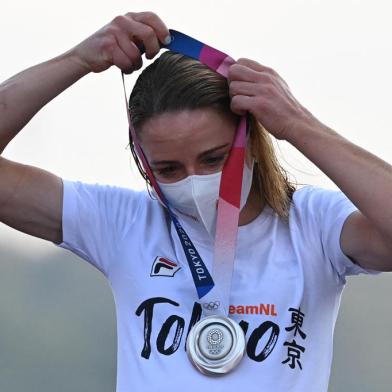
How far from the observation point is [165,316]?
2.88 meters

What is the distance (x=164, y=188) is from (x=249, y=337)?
18.7 inches

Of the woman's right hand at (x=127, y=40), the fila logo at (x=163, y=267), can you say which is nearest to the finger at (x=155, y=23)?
the woman's right hand at (x=127, y=40)

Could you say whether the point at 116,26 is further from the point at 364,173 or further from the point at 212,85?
the point at 364,173

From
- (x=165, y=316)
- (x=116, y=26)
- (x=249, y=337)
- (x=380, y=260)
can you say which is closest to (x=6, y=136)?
(x=116, y=26)

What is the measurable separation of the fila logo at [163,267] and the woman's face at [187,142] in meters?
0.23

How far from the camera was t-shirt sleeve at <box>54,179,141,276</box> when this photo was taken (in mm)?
3055

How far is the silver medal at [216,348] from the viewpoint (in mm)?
2803

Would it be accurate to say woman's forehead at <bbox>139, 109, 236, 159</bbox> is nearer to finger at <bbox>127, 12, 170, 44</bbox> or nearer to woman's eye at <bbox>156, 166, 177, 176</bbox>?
woman's eye at <bbox>156, 166, 177, 176</bbox>

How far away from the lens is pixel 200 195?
9.55ft

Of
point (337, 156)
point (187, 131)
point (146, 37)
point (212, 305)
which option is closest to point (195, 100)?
point (187, 131)

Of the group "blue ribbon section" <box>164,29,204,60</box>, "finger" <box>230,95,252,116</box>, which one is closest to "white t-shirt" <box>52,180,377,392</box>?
"finger" <box>230,95,252,116</box>

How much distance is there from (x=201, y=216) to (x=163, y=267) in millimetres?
178

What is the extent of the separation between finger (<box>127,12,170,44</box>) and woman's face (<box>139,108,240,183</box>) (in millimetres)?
214

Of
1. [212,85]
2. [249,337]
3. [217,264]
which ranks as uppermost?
[212,85]
